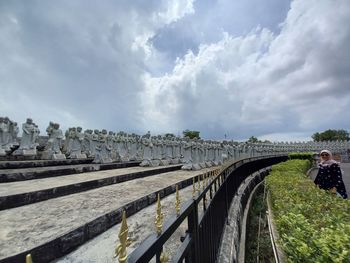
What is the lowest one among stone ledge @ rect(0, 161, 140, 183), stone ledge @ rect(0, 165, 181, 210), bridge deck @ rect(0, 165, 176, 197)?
stone ledge @ rect(0, 165, 181, 210)

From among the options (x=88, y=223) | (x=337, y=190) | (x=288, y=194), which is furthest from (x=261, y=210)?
(x=88, y=223)

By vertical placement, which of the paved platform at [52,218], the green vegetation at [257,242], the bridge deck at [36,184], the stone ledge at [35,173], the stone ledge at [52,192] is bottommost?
the green vegetation at [257,242]

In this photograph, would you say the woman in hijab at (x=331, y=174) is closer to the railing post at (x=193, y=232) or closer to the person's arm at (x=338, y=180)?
the person's arm at (x=338, y=180)

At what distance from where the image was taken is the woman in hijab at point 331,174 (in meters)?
5.34

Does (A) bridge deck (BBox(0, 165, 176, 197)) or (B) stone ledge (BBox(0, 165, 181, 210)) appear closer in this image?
(B) stone ledge (BBox(0, 165, 181, 210))

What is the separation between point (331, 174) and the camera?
5422 millimetres

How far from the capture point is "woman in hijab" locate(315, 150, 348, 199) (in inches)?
210

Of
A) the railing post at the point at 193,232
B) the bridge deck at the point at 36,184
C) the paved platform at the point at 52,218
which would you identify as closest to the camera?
the railing post at the point at 193,232

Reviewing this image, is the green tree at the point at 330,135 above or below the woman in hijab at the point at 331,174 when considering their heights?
above

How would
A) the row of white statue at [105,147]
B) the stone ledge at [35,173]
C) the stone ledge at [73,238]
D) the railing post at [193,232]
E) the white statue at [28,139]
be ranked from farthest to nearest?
the row of white statue at [105,147], the white statue at [28,139], the stone ledge at [35,173], the stone ledge at [73,238], the railing post at [193,232]

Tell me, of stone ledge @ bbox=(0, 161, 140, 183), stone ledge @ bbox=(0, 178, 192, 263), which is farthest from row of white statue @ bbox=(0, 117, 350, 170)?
stone ledge @ bbox=(0, 178, 192, 263)

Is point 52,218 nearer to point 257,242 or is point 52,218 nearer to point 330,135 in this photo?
point 257,242

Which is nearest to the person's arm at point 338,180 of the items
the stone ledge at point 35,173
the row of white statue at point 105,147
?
the row of white statue at point 105,147

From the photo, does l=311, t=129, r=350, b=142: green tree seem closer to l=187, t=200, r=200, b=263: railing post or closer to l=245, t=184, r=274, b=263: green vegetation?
l=245, t=184, r=274, b=263: green vegetation
